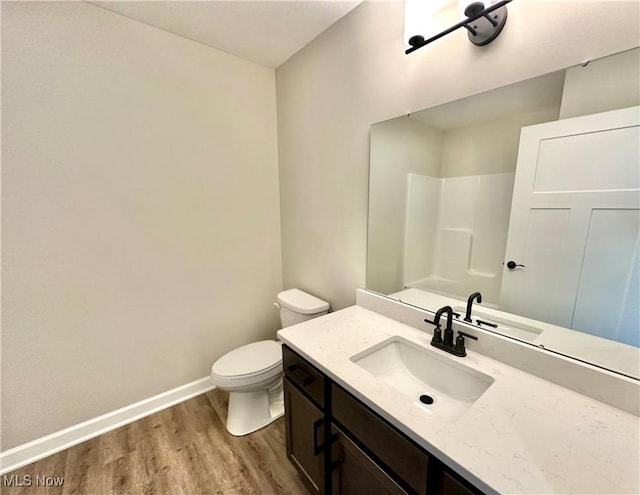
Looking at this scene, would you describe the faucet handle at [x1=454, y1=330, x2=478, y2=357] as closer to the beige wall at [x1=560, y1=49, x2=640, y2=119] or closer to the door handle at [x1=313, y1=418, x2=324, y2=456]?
the door handle at [x1=313, y1=418, x2=324, y2=456]

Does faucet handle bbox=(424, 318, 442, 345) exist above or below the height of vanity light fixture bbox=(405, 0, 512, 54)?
below

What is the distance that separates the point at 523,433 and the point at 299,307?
4.18ft

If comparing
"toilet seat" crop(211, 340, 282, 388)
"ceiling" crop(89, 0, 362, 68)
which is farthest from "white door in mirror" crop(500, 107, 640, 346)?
"toilet seat" crop(211, 340, 282, 388)

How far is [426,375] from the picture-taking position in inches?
43.3

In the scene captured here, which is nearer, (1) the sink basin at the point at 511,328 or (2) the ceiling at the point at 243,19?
(1) the sink basin at the point at 511,328

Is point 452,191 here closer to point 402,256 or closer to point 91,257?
point 402,256

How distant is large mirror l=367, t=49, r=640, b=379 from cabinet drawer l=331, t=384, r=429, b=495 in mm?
587

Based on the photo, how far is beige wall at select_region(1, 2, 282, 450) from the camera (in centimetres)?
136

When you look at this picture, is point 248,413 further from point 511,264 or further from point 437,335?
point 511,264

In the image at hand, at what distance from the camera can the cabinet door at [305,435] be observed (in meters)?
1.07

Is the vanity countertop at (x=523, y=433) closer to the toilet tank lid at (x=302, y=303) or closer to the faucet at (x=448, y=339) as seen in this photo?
the faucet at (x=448, y=339)

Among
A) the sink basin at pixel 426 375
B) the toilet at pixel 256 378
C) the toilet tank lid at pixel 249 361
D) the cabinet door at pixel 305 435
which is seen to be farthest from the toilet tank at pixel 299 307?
the sink basin at pixel 426 375

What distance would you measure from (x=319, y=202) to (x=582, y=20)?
4.40 ft

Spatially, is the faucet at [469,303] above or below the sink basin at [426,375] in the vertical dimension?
above
